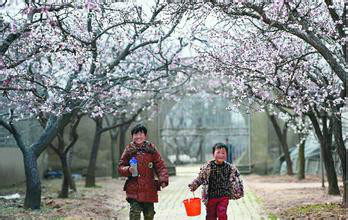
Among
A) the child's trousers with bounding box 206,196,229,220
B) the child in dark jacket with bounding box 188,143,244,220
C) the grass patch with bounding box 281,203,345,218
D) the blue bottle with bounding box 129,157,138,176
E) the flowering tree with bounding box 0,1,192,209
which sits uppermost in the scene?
the flowering tree with bounding box 0,1,192,209

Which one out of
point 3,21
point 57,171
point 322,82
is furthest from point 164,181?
point 57,171

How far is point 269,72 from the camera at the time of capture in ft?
37.2

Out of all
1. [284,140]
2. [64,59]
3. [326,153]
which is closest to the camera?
[64,59]

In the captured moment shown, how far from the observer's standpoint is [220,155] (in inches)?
298

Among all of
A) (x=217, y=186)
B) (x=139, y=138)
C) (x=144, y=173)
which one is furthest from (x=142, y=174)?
(x=217, y=186)

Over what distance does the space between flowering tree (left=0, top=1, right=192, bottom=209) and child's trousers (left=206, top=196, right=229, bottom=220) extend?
2.83 meters

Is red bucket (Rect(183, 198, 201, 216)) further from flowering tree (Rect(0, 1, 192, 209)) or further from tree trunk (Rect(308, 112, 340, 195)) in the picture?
tree trunk (Rect(308, 112, 340, 195))

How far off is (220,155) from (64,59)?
12.8 ft

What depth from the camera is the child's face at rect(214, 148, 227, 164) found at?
7562 millimetres

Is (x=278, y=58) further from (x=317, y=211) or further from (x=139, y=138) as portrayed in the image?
(x=139, y=138)

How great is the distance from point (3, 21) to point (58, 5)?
1641 millimetres

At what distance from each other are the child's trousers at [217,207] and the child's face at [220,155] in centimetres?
48

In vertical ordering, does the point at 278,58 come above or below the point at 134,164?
above

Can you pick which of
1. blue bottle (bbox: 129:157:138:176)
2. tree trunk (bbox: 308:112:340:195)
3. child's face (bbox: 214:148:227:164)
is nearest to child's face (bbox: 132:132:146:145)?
blue bottle (bbox: 129:157:138:176)
